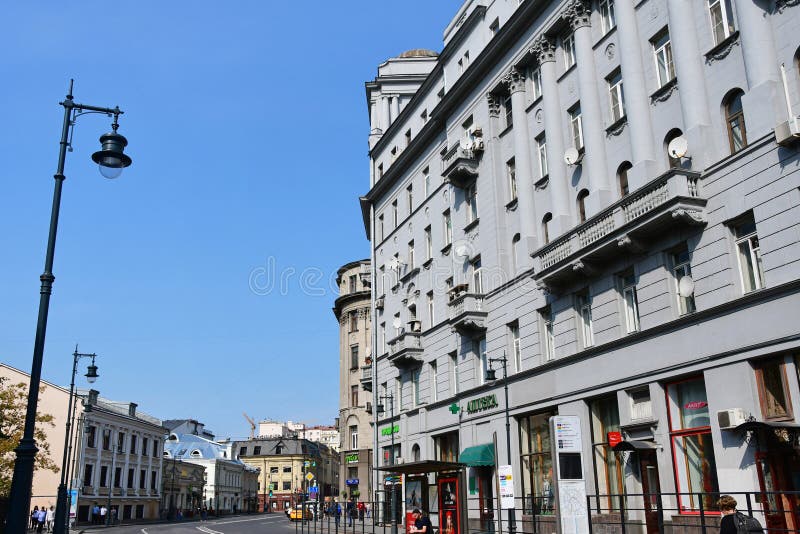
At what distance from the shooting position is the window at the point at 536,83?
3195 cm

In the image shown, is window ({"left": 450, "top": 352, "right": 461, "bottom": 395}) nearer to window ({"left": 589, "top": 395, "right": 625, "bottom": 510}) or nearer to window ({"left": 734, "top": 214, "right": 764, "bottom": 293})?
window ({"left": 589, "top": 395, "right": 625, "bottom": 510})

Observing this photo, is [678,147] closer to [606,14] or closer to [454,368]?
[606,14]

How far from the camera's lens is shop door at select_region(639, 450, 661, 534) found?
22859 mm

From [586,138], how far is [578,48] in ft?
12.1

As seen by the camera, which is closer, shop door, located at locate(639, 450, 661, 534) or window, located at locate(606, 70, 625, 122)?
shop door, located at locate(639, 450, 661, 534)

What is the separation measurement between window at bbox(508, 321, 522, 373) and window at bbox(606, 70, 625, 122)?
32.7 feet

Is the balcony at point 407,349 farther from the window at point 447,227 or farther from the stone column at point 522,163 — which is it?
the stone column at point 522,163

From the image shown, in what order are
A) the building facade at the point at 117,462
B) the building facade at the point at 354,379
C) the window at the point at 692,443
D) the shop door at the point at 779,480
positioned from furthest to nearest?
1. the building facade at the point at 117,462
2. the building facade at the point at 354,379
3. the window at the point at 692,443
4. the shop door at the point at 779,480

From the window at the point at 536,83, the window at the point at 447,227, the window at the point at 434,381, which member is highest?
the window at the point at 536,83

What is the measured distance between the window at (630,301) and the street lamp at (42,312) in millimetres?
17143

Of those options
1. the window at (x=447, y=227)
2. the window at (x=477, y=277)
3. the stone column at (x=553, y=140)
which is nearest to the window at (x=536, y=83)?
the stone column at (x=553, y=140)

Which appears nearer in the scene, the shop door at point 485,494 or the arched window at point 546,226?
the arched window at point 546,226

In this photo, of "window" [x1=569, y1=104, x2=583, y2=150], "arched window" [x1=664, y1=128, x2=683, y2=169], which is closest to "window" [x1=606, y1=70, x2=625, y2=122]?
"window" [x1=569, y1=104, x2=583, y2=150]

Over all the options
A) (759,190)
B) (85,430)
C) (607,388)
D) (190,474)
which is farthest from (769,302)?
(190,474)
